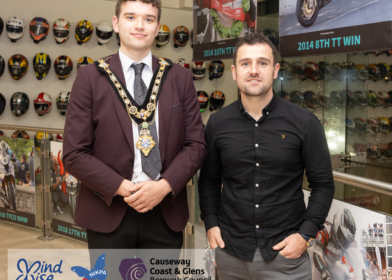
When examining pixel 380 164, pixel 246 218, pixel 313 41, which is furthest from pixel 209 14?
pixel 380 164

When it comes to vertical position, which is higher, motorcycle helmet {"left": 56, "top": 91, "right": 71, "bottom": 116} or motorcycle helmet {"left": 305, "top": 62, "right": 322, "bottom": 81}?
motorcycle helmet {"left": 305, "top": 62, "right": 322, "bottom": 81}

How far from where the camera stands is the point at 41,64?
271 inches

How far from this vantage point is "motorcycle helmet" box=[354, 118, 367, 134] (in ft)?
20.9

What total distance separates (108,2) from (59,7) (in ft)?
3.07

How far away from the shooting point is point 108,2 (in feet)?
25.0

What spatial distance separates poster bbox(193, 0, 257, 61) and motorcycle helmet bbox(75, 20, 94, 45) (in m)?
3.24

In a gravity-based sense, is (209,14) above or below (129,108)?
above

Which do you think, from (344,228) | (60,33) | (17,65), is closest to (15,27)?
(17,65)

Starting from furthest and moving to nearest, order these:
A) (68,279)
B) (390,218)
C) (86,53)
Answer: (86,53) → (68,279) → (390,218)

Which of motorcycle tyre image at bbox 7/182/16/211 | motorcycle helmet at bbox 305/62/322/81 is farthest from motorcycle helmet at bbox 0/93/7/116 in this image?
motorcycle helmet at bbox 305/62/322/81

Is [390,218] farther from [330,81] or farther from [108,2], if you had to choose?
[108,2]

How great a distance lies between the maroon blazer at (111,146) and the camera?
154cm

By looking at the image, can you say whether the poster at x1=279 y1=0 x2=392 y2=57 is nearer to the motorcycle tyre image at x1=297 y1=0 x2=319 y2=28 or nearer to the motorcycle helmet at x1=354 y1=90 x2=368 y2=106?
the motorcycle tyre image at x1=297 y1=0 x2=319 y2=28

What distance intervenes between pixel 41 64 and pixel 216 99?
3.54 m
